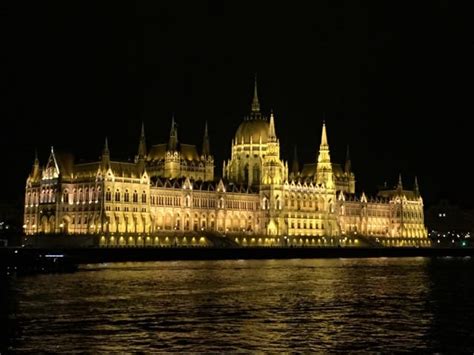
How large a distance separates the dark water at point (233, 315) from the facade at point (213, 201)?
65.0 m

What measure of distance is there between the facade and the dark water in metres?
65.0

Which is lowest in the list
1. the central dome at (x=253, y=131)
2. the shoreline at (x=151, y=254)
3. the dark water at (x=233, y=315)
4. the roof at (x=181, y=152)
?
the dark water at (x=233, y=315)

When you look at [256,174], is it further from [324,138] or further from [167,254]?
[167,254]

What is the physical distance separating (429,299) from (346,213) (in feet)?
420

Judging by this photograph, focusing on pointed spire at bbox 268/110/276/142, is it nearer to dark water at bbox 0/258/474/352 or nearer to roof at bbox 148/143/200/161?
roof at bbox 148/143/200/161

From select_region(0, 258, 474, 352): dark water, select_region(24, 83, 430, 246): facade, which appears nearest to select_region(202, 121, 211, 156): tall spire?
select_region(24, 83, 430, 246): facade

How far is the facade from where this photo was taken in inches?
5349

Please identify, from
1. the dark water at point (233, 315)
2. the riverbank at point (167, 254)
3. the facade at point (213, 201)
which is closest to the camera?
the dark water at point (233, 315)

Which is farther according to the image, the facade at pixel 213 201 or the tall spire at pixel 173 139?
the tall spire at pixel 173 139

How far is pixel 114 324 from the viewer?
133 feet

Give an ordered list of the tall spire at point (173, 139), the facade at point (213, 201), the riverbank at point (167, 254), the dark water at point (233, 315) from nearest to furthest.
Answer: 1. the dark water at point (233, 315)
2. the riverbank at point (167, 254)
3. the facade at point (213, 201)
4. the tall spire at point (173, 139)

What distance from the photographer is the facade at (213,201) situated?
13588 centimetres

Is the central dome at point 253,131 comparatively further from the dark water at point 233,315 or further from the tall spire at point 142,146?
the dark water at point 233,315

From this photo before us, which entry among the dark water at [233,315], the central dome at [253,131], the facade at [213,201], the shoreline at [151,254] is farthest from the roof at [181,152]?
the dark water at [233,315]
